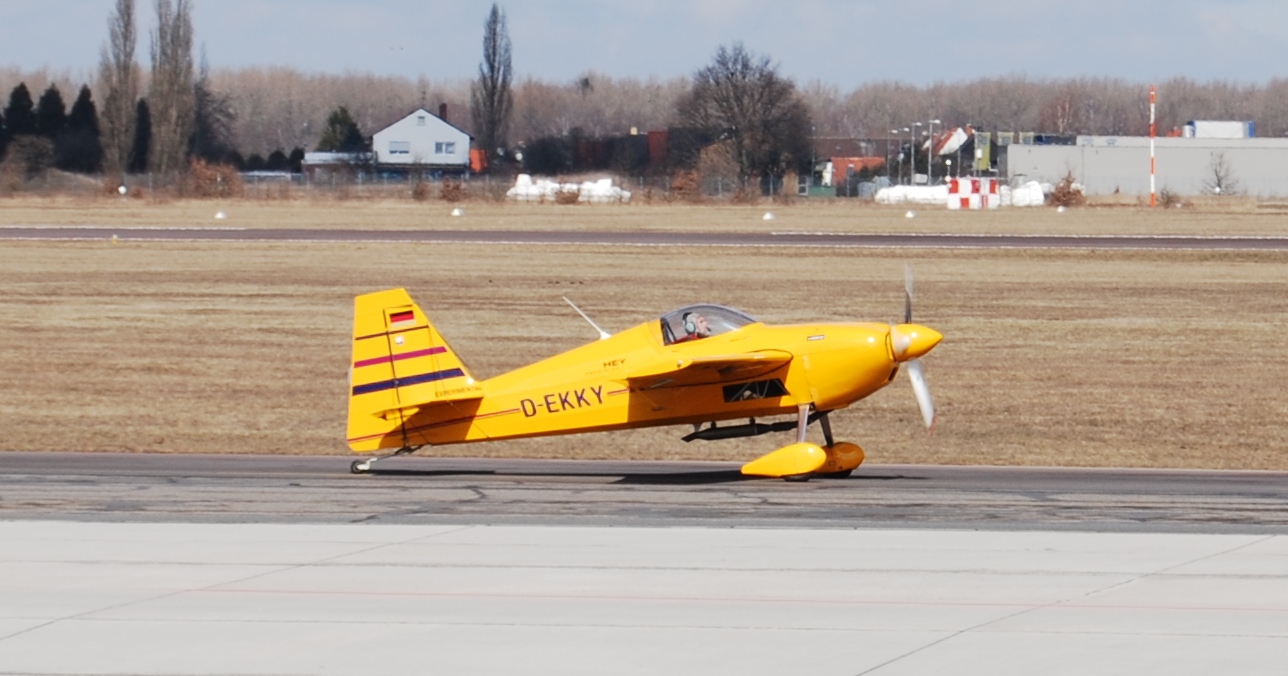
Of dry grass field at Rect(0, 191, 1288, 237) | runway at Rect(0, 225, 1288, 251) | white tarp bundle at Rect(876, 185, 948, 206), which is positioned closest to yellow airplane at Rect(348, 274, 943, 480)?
runway at Rect(0, 225, 1288, 251)

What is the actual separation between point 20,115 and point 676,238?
74.4m

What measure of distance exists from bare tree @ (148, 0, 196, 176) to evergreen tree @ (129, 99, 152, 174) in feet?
3.89

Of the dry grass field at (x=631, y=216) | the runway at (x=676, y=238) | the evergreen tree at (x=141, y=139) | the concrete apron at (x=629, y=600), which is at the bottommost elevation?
the concrete apron at (x=629, y=600)

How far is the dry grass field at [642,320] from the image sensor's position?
2188 cm

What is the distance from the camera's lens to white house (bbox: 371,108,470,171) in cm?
13300

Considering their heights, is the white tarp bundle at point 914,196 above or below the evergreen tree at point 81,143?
below

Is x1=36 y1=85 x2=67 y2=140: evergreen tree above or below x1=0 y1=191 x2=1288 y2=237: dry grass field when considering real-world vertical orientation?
above

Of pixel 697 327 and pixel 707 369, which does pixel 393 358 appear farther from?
pixel 707 369

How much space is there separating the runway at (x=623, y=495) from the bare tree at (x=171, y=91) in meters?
85.9

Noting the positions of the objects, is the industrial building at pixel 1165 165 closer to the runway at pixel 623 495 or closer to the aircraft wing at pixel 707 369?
the runway at pixel 623 495

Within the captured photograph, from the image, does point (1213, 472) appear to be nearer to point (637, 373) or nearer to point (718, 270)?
point (637, 373)

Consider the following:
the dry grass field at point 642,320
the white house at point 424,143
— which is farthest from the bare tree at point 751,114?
the dry grass field at point 642,320

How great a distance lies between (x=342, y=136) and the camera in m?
134

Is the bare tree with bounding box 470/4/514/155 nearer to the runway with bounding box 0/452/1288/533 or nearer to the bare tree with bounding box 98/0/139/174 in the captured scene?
the bare tree with bounding box 98/0/139/174
